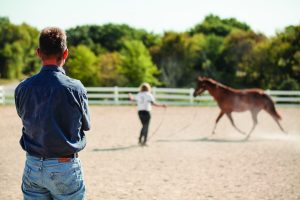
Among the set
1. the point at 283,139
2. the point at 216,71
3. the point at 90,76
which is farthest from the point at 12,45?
the point at 283,139

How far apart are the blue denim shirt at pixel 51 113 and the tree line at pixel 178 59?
31.1 meters

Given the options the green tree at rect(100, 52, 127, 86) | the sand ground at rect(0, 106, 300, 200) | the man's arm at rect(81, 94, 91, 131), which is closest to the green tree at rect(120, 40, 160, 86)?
the green tree at rect(100, 52, 127, 86)

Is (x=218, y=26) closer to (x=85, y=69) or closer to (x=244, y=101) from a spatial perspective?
(x=85, y=69)

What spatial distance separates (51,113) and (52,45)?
1.24 feet

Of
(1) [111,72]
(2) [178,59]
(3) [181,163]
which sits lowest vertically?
(3) [181,163]

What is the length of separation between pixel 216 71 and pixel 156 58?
287 inches

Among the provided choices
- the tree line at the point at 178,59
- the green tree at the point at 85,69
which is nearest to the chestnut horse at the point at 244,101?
the tree line at the point at 178,59

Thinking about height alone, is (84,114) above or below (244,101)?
above

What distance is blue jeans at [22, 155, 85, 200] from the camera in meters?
2.27

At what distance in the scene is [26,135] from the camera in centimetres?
239

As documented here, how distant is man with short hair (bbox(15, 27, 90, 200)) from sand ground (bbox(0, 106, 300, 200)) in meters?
2.87

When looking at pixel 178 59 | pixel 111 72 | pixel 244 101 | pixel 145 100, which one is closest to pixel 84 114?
pixel 145 100

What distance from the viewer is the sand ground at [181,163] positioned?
5484mm

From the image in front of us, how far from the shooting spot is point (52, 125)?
2281 millimetres
